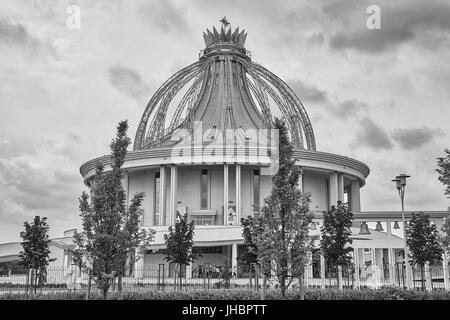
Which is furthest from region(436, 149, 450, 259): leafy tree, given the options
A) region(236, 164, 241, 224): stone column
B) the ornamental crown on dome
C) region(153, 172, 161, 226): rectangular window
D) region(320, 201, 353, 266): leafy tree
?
the ornamental crown on dome

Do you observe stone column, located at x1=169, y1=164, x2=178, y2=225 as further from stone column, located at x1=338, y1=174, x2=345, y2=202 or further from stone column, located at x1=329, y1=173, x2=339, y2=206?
stone column, located at x1=338, y1=174, x2=345, y2=202

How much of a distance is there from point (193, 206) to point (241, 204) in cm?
568

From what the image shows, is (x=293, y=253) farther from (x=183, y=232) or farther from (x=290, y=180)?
(x=183, y=232)

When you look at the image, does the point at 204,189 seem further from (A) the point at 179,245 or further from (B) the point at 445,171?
(B) the point at 445,171

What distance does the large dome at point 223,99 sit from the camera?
67.2 m

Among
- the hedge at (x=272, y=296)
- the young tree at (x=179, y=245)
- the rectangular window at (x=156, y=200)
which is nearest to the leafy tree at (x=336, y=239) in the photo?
the young tree at (x=179, y=245)

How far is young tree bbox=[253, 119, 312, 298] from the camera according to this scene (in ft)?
72.3

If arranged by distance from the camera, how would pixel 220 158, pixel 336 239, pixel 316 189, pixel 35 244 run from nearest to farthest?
pixel 336 239
pixel 35 244
pixel 220 158
pixel 316 189

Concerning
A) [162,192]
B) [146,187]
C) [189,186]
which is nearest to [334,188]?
[189,186]

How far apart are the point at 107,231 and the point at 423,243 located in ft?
Answer: 84.2

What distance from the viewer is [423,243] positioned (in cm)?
3944

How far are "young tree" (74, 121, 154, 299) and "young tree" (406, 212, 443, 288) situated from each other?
23827mm
